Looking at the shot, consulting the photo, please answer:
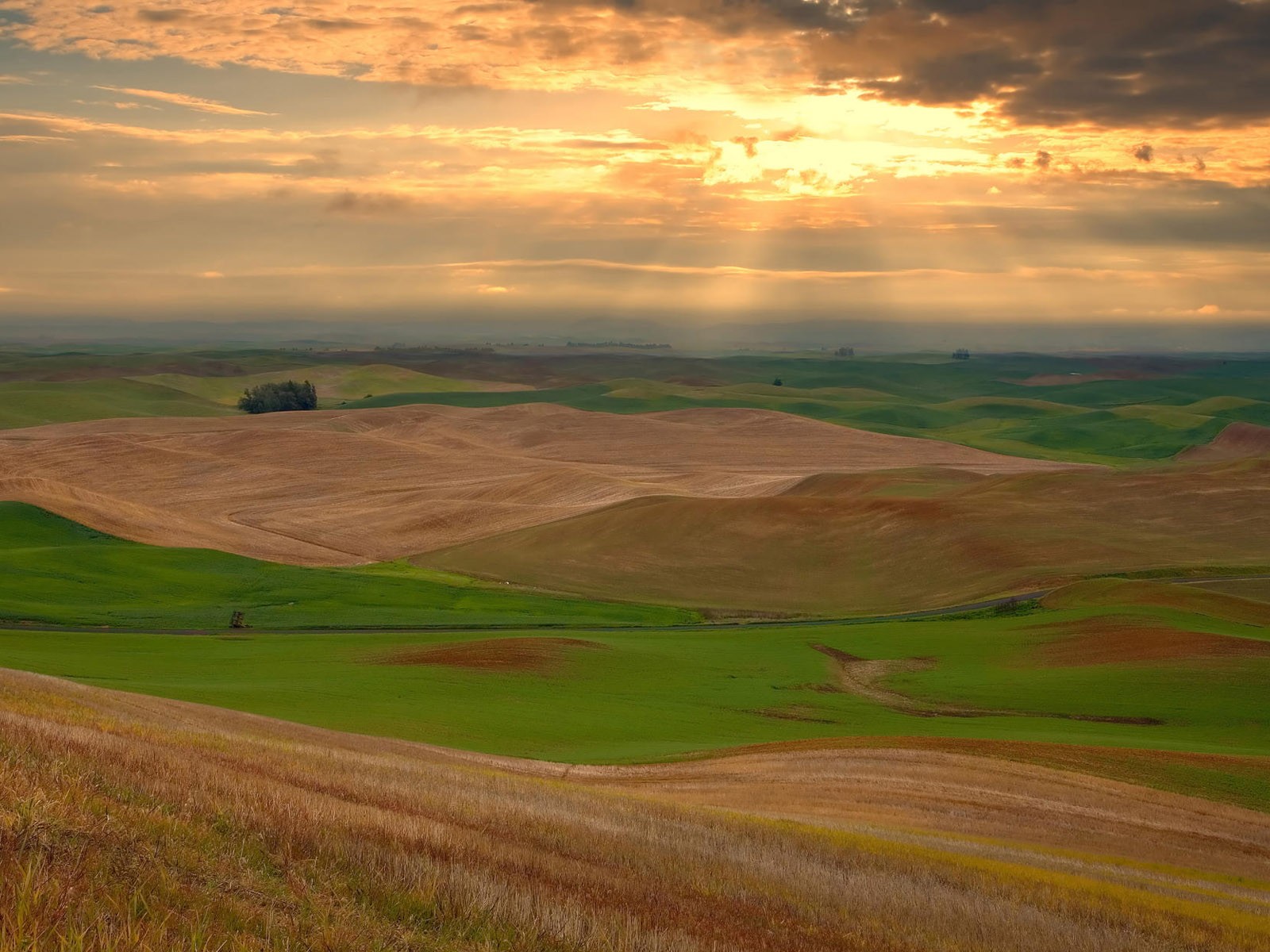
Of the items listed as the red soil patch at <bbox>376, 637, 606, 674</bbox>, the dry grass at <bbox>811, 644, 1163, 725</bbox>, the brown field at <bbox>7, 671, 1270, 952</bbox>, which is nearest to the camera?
the brown field at <bbox>7, 671, 1270, 952</bbox>

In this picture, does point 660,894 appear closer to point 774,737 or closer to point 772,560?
point 774,737

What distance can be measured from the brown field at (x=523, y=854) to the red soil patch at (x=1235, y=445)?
595ft

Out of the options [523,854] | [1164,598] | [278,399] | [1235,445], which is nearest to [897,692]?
[1164,598]

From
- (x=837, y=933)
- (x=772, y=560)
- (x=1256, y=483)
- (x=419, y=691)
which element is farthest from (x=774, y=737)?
(x=1256, y=483)

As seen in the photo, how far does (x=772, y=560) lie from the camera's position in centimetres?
7712

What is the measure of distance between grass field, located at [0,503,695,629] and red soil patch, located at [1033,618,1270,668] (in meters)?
21.6

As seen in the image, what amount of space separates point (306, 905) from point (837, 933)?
551 cm

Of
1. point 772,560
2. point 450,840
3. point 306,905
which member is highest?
point 306,905

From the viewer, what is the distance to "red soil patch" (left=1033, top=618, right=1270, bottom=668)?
4569 cm

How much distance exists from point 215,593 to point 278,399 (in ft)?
422

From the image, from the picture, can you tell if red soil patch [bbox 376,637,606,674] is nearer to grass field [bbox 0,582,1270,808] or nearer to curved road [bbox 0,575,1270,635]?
grass field [bbox 0,582,1270,808]

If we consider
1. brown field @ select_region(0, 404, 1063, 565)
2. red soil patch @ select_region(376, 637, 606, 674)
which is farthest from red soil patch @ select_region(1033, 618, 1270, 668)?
brown field @ select_region(0, 404, 1063, 565)

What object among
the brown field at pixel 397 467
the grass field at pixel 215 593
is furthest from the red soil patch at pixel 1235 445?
the grass field at pixel 215 593

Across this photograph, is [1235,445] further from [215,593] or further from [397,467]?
[215,593]
